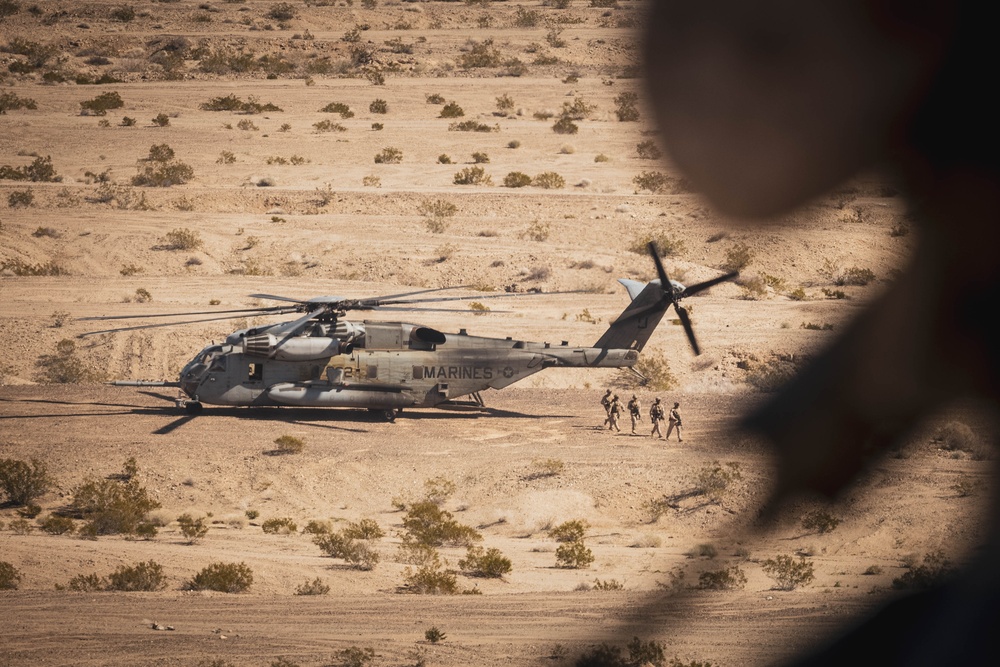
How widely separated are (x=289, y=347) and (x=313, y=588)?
488 inches

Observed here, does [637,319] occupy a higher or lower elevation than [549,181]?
lower

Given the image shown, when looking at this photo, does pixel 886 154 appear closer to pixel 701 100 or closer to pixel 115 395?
pixel 701 100

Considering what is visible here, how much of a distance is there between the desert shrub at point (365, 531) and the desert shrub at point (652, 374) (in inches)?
626

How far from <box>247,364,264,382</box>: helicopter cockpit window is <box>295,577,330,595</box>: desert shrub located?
39.4 ft

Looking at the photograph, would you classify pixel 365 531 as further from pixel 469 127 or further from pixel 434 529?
pixel 469 127

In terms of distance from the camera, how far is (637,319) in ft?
95.7

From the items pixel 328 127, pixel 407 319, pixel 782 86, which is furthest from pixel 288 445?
pixel 328 127

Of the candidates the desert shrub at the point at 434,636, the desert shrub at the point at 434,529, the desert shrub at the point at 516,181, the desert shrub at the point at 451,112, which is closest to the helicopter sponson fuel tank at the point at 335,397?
the desert shrub at the point at 434,529

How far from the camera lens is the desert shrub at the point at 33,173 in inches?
2119

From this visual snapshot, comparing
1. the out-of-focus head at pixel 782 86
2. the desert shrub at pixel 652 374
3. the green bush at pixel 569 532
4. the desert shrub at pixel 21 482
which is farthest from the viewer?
the desert shrub at pixel 652 374

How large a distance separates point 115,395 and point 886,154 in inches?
1198

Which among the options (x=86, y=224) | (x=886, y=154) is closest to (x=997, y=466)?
(x=886, y=154)

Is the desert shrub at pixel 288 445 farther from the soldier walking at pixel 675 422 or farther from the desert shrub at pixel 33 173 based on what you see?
the desert shrub at pixel 33 173

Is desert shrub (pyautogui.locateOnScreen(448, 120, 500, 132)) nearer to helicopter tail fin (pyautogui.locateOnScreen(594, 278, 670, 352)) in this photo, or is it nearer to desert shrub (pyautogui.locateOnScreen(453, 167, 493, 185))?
desert shrub (pyautogui.locateOnScreen(453, 167, 493, 185))
